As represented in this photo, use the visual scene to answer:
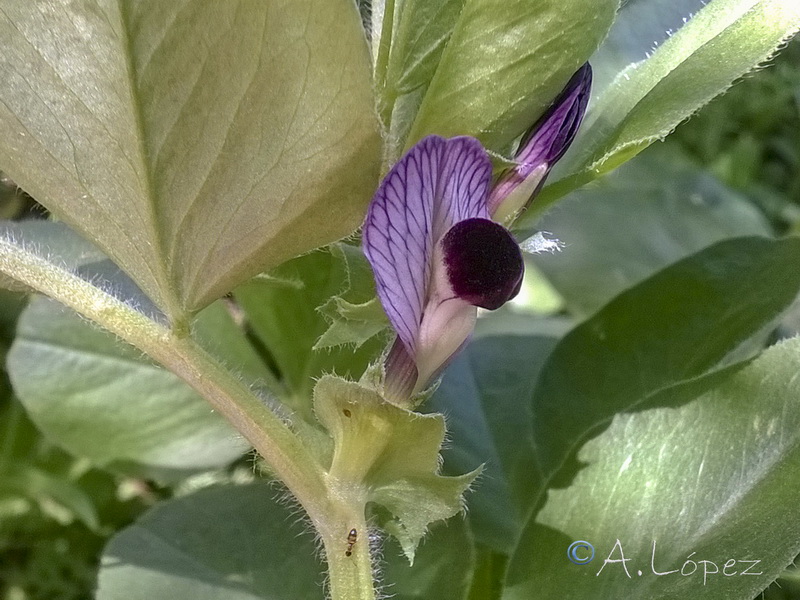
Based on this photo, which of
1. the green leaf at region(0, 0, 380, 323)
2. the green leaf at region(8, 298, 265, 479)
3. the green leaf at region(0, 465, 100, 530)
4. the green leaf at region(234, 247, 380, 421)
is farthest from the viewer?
the green leaf at region(0, 465, 100, 530)

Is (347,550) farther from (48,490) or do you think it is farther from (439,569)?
(48,490)

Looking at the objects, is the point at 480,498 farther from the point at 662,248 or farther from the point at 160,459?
the point at 662,248

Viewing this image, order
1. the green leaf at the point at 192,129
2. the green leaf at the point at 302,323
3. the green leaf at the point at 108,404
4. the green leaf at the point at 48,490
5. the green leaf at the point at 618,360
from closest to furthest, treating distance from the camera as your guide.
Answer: the green leaf at the point at 192,129
the green leaf at the point at 302,323
the green leaf at the point at 618,360
the green leaf at the point at 108,404
the green leaf at the point at 48,490

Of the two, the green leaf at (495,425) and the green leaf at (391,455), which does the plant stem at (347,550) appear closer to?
the green leaf at (391,455)

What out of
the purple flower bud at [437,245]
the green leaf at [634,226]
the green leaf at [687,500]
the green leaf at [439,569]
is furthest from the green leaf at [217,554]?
the green leaf at [634,226]

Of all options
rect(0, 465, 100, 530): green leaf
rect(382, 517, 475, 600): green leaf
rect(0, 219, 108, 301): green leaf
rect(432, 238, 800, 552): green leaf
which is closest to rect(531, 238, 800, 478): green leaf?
rect(432, 238, 800, 552): green leaf

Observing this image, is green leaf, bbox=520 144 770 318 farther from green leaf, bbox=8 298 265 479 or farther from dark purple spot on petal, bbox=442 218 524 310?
dark purple spot on petal, bbox=442 218 524 310

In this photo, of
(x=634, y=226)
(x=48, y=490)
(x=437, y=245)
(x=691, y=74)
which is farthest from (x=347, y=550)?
(x=634, y=226)

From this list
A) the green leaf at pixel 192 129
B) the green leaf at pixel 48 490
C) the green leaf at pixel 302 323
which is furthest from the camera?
the green leaf at pixel 48 490
